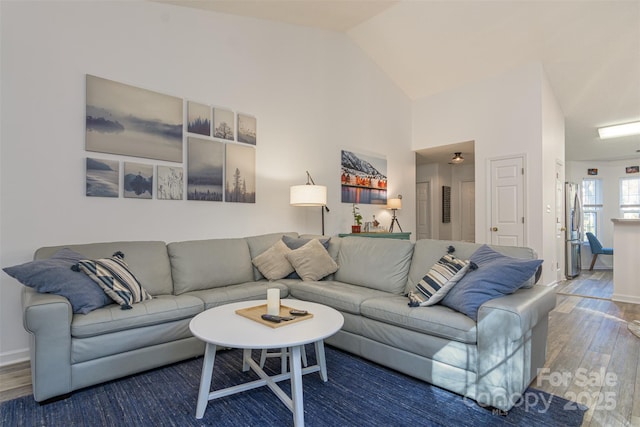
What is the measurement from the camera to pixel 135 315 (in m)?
2.19

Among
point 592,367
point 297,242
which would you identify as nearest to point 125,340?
point 297,242

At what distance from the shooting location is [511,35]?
443 centimetres

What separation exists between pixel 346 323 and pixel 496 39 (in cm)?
434

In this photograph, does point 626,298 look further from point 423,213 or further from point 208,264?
point 208,264

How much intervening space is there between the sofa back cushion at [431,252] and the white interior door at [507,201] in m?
2.94

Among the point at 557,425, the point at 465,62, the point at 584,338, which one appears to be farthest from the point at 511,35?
the point at 557,425

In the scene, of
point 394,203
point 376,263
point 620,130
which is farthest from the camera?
point 620,130

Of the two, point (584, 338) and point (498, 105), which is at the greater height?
point (498, 105)

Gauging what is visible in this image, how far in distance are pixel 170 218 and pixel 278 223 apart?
133cm

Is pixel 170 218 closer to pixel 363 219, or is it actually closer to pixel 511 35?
pixel 363 219

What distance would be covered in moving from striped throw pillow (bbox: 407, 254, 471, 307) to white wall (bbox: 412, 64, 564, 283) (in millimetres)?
3309

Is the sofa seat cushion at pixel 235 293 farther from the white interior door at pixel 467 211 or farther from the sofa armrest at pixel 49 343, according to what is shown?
the white interior door at pixel 467 211

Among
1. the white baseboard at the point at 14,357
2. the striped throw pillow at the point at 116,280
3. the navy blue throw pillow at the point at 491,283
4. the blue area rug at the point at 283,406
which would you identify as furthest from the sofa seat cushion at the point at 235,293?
the navy blue throw pillow at the point at 491,283

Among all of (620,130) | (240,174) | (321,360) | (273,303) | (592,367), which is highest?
(620,130)
